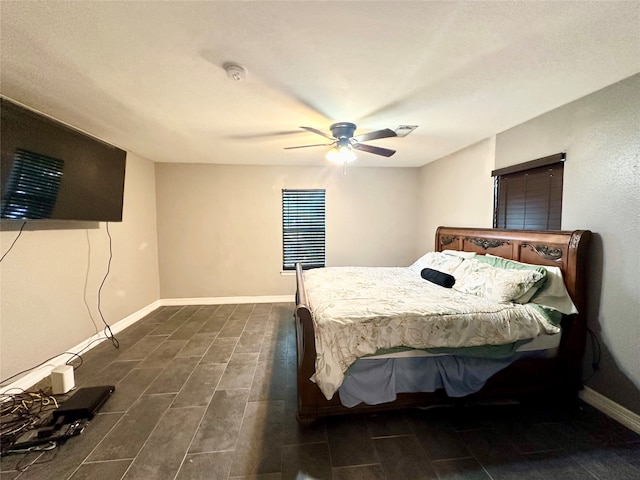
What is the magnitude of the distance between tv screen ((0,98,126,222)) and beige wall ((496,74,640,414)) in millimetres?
4341

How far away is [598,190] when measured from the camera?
1.94 meters

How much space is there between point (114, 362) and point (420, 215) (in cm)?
474

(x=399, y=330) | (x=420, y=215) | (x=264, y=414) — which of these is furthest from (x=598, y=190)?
(x=264, y=414)

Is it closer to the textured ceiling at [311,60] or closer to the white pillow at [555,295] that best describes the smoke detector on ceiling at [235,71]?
the textured ceiling at [311,60]

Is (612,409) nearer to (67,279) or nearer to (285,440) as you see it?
(285,440)

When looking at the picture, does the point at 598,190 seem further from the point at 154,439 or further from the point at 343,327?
the point at 154,439

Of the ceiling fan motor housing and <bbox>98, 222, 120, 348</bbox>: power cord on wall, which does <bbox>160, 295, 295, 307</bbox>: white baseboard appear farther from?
Result: the ceiling fan motor housing

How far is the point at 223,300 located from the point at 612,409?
462 centimetres

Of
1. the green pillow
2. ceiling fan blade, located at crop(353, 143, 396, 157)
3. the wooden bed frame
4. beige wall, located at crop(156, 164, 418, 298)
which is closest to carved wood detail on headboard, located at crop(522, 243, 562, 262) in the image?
the wooden bed frame

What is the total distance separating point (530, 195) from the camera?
255 centimetres

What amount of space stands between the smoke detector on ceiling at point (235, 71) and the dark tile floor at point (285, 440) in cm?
240

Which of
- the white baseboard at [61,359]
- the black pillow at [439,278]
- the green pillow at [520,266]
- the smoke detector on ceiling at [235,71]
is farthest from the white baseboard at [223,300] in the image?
the smoke detector on ceiling at [235,71]

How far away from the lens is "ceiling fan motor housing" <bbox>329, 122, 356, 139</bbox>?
2.37 m

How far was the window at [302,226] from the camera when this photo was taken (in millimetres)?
4465
